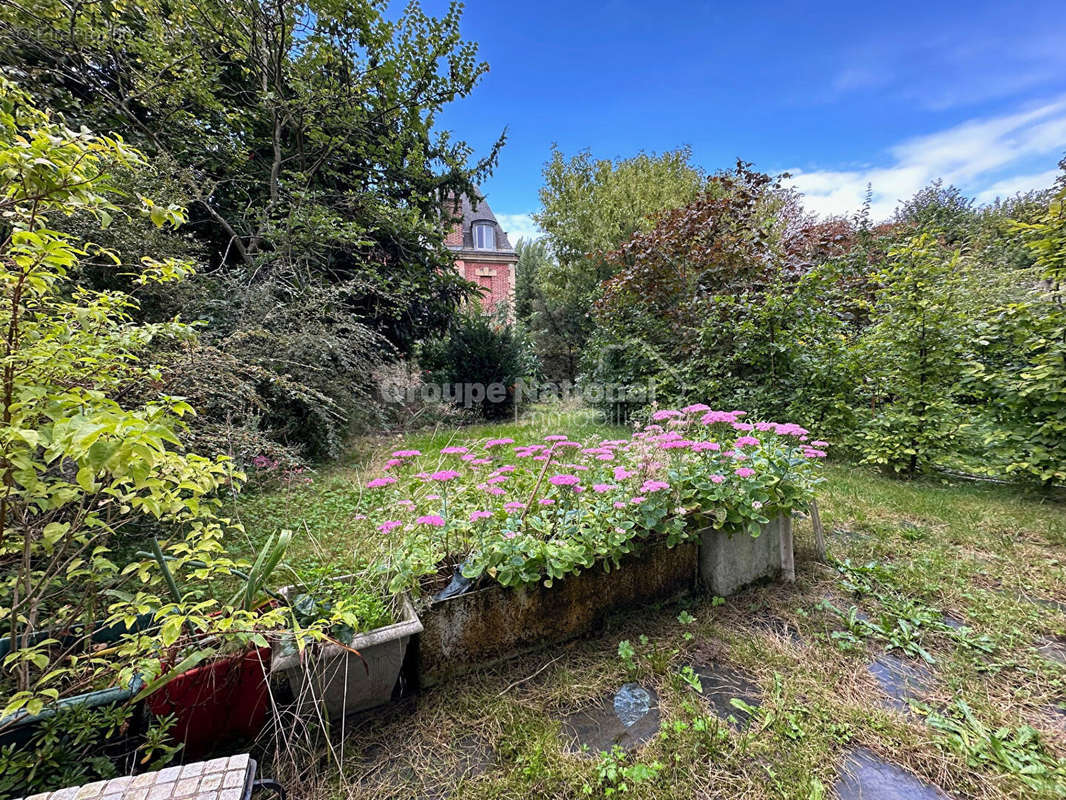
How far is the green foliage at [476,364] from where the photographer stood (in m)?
7.59

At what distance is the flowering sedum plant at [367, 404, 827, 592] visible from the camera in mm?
1599

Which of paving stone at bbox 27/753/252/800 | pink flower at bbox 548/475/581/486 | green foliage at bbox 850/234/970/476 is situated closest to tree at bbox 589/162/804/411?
green foliage at bbox 850/234/970/476

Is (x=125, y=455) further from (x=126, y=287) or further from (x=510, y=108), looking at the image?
(x=510, y=108)

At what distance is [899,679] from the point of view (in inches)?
59.7

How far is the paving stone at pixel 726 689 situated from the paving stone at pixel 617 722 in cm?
21

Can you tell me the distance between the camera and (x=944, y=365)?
11.8ft

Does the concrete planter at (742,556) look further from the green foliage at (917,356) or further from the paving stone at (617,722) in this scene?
the green foliage at (917,356)

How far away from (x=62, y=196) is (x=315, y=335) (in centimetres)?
339

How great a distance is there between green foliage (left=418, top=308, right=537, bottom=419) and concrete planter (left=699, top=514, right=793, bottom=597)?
600 cm

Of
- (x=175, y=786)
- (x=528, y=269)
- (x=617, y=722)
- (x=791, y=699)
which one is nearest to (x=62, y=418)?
(x=175, y=786)

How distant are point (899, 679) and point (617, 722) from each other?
1159 mm

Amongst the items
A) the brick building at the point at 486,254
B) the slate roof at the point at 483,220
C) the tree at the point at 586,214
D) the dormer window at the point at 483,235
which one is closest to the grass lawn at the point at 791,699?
the tree at the point at 586,214

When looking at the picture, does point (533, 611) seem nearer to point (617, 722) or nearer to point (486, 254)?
point (617, 722)

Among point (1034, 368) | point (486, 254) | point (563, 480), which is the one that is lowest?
point (563, 480)
